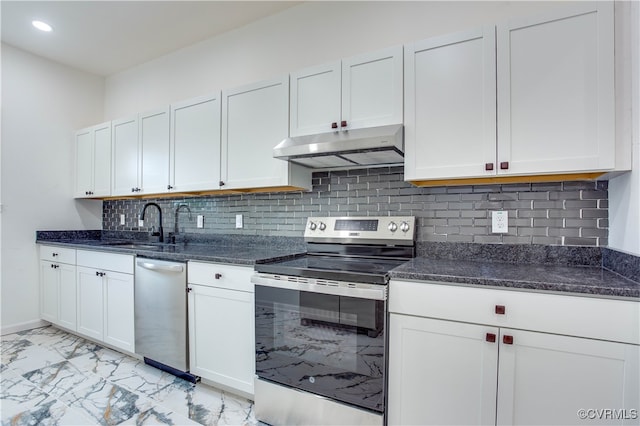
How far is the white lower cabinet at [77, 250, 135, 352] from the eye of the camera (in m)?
2.52

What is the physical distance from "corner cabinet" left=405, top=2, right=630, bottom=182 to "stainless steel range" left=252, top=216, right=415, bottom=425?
0.55 m

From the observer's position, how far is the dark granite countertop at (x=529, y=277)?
1.17 meters

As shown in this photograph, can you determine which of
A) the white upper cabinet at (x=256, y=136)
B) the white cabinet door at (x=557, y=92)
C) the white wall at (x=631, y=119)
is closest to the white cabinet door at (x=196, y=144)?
the white upper cabinet at (x=256, y=136)

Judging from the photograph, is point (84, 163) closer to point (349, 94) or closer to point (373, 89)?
point (349, 94)

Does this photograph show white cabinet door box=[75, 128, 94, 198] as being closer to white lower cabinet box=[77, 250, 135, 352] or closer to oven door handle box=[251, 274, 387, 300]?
white lower cabinet box=[77, 250, 135, 352]

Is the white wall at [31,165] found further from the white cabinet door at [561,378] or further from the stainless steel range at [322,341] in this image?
the white cabinet door at [561,378]

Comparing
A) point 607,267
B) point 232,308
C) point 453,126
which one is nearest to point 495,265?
point 607,267

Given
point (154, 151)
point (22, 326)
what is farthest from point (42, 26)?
point (22, 326)

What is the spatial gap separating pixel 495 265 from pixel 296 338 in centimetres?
111

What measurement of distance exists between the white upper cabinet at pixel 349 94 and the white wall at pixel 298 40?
430 millimetres

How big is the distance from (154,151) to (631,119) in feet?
10.4

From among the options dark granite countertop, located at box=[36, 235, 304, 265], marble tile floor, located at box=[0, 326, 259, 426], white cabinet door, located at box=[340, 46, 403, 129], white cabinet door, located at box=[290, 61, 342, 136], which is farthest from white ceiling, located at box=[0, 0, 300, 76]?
marble tile floor, located at box=[0, 326, 259, 426]

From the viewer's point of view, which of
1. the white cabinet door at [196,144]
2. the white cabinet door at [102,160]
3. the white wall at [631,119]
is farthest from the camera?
the white cabinet door at [102,160]

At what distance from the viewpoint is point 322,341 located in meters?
1.61
